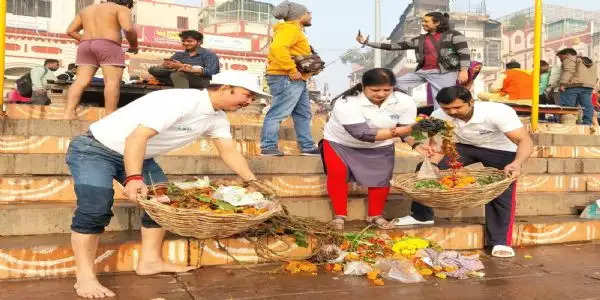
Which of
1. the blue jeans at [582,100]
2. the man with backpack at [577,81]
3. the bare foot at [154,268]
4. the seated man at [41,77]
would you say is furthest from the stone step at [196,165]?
the seated man at [41,77]

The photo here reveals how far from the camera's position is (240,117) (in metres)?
7.61

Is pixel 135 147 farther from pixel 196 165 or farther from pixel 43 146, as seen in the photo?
pixel 43 146

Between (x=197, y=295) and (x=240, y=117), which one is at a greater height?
(x=240, y=117)

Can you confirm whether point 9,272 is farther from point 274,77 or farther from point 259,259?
point 274,77

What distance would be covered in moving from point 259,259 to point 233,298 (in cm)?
88

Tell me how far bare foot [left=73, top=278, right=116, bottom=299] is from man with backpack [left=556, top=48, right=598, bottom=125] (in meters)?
9.18

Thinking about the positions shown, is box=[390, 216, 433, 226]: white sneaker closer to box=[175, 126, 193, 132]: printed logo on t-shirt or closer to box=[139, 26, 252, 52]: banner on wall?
box=[175, 126, 193, 132]: printed logo on t-shirt

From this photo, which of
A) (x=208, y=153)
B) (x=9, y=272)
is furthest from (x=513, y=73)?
(x=9, y=272)

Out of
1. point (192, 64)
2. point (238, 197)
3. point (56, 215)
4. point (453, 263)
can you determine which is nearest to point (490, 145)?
point (453, 263)

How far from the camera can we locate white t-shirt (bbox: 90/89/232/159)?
2971mm

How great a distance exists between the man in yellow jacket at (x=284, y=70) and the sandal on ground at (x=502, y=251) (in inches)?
92.3

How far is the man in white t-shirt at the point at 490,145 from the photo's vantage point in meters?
4.19

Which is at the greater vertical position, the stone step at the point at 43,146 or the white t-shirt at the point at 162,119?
the white t-shirt at the point at 162,119

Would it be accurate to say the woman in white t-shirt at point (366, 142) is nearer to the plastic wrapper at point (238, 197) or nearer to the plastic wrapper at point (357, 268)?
the plastic wrapper at point (357, 268)
